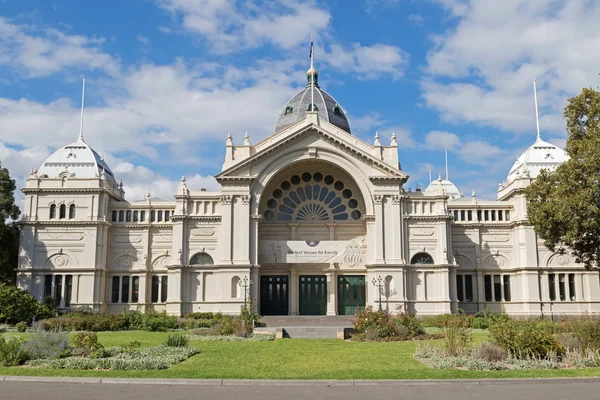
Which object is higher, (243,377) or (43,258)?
(43,258)

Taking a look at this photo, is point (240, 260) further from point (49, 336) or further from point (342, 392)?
point (342, 392)

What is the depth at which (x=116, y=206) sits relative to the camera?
5556cm

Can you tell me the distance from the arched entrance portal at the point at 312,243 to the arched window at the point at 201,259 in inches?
174

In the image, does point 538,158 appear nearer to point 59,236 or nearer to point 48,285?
point 59,236

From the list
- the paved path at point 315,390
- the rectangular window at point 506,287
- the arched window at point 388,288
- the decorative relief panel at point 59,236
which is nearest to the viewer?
the paved path at point 315,390

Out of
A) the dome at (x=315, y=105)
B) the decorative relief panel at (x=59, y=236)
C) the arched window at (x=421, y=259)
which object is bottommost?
the arched window at (x=421, y=259)

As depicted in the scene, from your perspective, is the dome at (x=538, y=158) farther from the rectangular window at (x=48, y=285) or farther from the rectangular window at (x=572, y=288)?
the rectangular window at (x=48, y=285)

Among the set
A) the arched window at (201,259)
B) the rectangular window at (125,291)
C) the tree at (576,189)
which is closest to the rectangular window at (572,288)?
the tree at (576,189)

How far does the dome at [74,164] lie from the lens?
5679cm

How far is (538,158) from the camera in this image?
195 feet

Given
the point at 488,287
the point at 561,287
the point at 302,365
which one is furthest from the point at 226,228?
the point at 561,287

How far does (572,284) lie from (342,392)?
4356cm

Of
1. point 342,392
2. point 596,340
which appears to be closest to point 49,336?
point 342,392

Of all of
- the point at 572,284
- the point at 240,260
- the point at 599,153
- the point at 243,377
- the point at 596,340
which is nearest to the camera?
the point at 243,377
